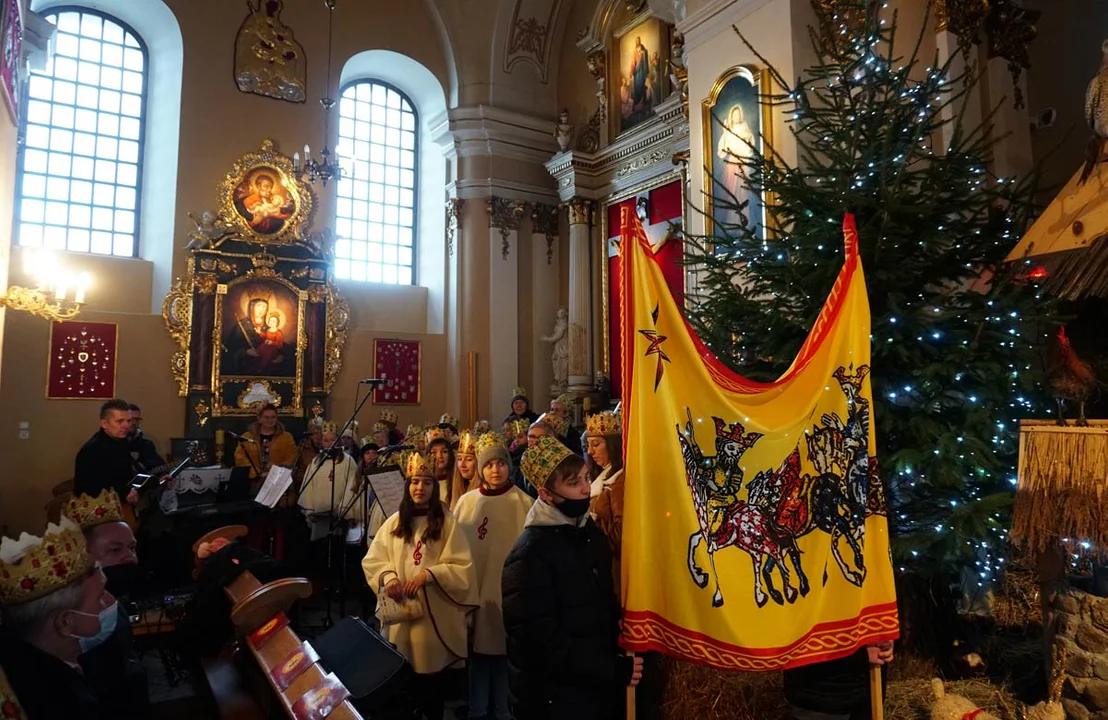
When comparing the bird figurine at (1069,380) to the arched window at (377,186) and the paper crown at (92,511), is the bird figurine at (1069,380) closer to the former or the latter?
the paper crown at (92,511)

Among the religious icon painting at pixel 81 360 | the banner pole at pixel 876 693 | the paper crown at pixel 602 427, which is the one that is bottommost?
the banner pole at pixel 876 693

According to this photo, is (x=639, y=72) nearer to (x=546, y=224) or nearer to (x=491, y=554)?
(x=546, y=224)

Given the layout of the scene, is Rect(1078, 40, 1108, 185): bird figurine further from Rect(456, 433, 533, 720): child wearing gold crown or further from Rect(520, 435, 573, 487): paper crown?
Rect(456, 433, 533, 720): child wearing gold crown

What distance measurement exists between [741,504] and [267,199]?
1045 centimetres

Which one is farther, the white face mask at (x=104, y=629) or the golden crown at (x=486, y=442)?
the golden crown at (x=486, y=442)

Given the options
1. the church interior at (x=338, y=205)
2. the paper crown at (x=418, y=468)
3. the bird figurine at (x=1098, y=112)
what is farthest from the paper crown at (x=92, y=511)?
the church interior at (x=338, y=205)

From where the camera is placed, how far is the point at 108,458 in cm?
612

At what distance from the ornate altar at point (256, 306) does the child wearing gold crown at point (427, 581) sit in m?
7.78

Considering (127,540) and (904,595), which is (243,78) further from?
(904,595)

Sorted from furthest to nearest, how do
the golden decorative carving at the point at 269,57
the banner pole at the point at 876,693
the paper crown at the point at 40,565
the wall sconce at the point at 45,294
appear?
the golden decorative carving at the point at 269,57, the wall sconce at the point at 45,294, the banner pole at the point at 876,693, the paper crown at the point at 40,565

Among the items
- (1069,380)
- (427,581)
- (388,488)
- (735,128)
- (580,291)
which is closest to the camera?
(1069,380)

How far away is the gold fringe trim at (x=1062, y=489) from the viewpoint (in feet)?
10.1

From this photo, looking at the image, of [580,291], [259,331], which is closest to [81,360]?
[259,331]

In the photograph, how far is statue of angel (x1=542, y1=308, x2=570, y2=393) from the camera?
476 inches
